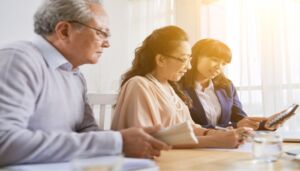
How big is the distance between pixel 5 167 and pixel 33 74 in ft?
0.89

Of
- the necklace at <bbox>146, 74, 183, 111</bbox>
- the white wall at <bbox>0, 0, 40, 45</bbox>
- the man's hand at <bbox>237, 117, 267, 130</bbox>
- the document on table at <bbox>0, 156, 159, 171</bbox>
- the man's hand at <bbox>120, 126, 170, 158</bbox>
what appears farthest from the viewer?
the white wall at <bbox>0, 0, 40, 45</bbox>

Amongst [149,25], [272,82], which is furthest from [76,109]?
[149,25]

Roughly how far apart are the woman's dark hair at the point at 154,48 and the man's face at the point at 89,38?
0.33 metres

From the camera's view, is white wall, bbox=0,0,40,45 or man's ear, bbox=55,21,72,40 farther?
white wall, bbox=0,0,40,45

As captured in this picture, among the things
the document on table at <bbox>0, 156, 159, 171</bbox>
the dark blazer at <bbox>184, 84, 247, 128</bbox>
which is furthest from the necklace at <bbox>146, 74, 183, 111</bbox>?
the document on table at <bbox>0, 156, 159, 171</bbox>

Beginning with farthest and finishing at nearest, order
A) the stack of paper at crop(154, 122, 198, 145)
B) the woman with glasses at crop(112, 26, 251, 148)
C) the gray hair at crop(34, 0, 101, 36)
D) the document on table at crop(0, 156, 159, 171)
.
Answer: the woman with glasses at crop(112, 26, 251, 148), the gray hair at crop(34, 0, 101, 36), the stack of paper at crop(154, 122, 198, 145), the document on table at crop(0, 156, 159, 171)

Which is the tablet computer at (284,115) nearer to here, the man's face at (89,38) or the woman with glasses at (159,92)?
the woman with glasses at (159,92)

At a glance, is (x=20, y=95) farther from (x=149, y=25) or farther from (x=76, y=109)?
(x=149, y=25)

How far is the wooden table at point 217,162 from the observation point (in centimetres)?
75

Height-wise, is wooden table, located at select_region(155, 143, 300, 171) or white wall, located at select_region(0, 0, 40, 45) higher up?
white wall, located at select_region(0, 0, 40, 45)

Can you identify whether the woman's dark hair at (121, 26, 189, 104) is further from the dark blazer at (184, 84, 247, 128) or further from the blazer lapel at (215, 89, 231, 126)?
the blazer lapel at (215, 89, 231, 126)

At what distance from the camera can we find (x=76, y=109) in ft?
3.66

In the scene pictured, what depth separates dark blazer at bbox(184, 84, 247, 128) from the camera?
67.7 inches

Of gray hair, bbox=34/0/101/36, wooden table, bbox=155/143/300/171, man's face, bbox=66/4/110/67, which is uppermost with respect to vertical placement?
gray hair, bbox=34/0/101/36
